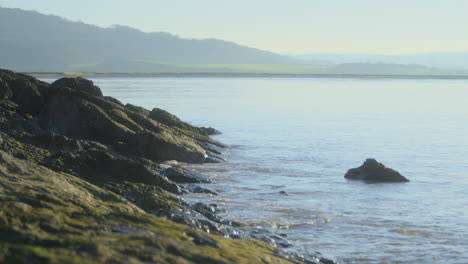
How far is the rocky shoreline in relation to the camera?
10188mm

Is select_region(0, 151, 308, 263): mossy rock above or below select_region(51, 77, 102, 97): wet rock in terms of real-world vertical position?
below

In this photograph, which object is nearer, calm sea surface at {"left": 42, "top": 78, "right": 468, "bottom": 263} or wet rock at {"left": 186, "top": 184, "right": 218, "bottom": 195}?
calm sea surface at {"left": 42, "top": 78, "right": 468, "bottom": 263}

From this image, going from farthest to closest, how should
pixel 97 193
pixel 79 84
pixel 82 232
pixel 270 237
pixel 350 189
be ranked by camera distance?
pixel 79 84
pixel 350 189
pixel 270 237
pixel 97 193
pixel 82 232

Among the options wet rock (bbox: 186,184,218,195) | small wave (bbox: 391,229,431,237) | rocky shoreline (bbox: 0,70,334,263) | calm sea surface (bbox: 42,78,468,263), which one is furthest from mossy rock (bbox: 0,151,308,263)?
wet rock (bbox: 186,184,218,195)

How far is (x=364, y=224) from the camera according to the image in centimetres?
1983

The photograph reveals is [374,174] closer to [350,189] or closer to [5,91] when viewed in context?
[350,189]

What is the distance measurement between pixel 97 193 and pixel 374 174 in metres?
15.8

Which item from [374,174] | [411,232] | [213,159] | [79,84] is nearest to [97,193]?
[411,232]

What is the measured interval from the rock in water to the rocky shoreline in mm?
6623

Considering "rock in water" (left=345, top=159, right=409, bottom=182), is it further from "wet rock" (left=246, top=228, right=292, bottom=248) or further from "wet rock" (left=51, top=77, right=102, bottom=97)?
"wet rock" (left=51, top=77, right=102, bottom=97)

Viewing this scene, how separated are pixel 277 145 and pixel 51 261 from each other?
113 feet

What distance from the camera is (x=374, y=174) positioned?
28.1 m

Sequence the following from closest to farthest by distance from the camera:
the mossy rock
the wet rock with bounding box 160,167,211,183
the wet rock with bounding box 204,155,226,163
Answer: the mossy rock
the wet rock with bounding box 160,167,211,183
the wet rock with bounding box 204,155,226,163

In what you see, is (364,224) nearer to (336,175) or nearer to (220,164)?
(336,175)
